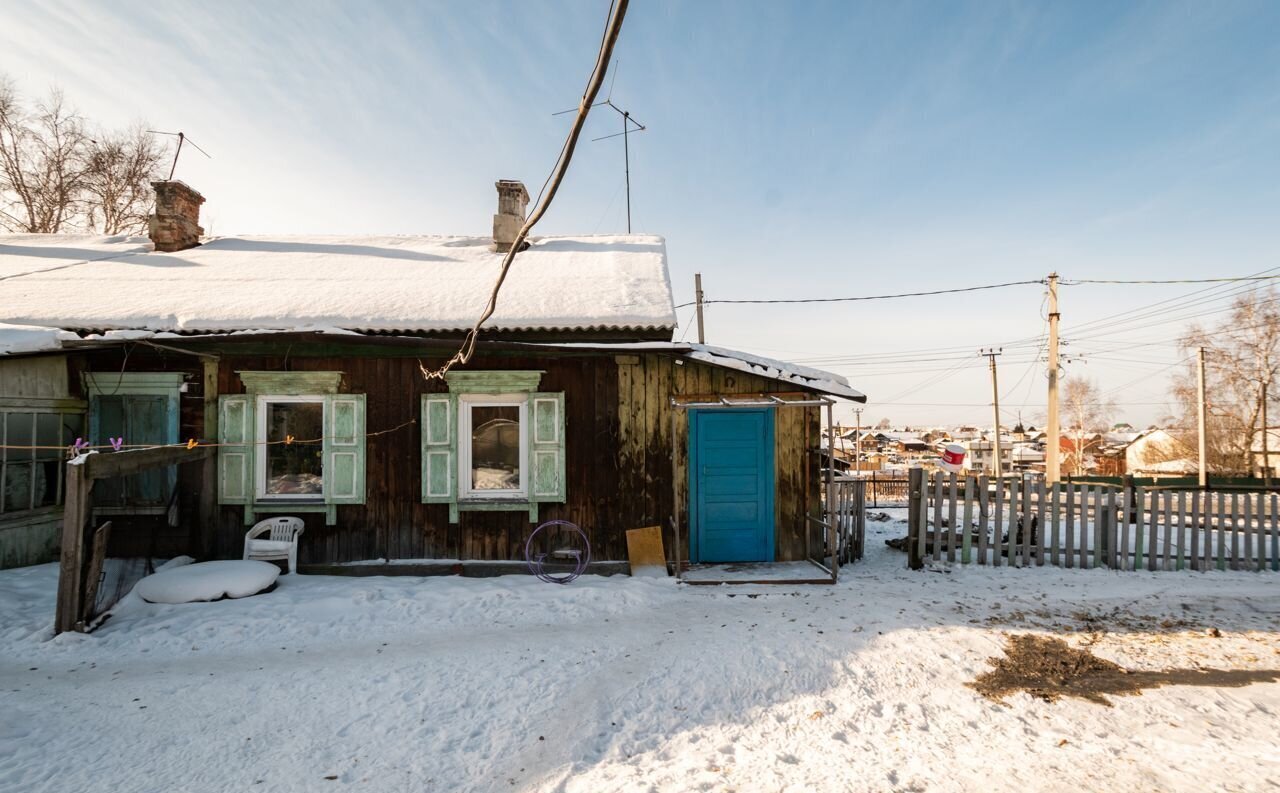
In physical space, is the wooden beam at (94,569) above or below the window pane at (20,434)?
below

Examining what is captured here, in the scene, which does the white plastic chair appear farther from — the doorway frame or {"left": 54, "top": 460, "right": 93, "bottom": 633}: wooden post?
the doorway frame

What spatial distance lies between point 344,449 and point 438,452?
1169 millimetres

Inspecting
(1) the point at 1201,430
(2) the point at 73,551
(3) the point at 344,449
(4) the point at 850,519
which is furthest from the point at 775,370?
(1) the point at 1201,430

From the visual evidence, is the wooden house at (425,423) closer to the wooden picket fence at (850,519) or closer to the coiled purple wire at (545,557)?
the coiled purple wire at (545,557)

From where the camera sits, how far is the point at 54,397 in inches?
271

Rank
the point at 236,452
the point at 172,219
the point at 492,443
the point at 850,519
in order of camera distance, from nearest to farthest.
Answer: the point at 236,452 → the point at 492,443 → the point at 850,519 → the point at 172,219

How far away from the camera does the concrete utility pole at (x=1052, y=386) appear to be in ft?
60.7

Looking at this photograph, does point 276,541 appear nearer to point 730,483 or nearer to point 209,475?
point 209,475

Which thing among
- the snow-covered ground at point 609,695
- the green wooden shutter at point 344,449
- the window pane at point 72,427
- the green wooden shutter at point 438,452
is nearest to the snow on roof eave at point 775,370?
the snow-covered ground at point 609,695

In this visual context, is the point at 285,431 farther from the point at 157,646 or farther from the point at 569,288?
the point at 569,288

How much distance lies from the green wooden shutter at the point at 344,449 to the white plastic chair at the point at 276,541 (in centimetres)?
52

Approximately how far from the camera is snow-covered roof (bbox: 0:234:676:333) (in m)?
7.20

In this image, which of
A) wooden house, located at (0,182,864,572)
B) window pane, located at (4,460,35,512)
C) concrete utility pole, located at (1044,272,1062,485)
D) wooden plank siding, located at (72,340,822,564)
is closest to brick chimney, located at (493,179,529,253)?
wooden house, located at (0,182,864,572)

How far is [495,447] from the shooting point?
24.8 ft
